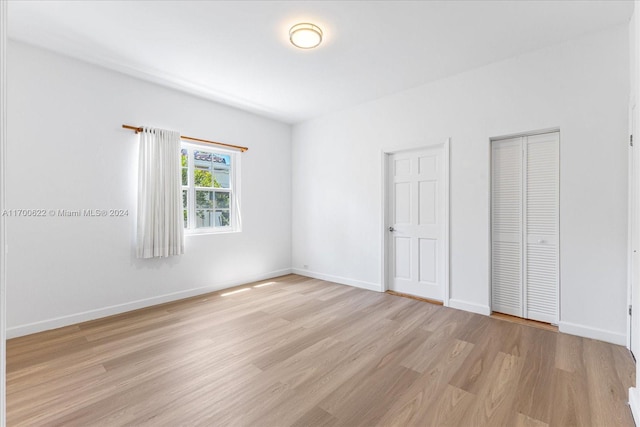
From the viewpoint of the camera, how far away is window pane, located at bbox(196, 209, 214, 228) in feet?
14.2

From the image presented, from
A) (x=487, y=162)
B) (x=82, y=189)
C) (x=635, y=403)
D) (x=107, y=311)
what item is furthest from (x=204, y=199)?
(x=635, y=403)

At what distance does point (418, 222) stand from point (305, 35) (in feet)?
8.90

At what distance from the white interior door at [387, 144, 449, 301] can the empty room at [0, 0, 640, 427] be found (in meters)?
0.03

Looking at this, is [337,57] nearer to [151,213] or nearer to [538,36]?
[538,36]

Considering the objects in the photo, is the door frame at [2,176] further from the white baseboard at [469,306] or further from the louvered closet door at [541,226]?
the louvered closet door at [541,226]

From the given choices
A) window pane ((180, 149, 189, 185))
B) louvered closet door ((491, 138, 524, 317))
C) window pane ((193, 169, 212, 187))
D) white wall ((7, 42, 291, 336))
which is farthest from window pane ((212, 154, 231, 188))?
louvered closet door ((491, 138, 524, 317))

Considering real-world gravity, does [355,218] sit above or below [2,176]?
below

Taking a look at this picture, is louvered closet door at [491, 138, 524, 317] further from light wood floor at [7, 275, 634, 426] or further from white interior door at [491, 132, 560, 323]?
light wood floor at [7, 275, 634, 426]

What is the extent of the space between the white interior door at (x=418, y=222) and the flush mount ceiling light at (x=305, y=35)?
2043 mm

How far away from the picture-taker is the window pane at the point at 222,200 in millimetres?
4598

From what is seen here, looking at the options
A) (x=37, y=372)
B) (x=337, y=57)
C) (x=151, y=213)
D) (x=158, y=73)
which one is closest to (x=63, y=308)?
(x=37, y=372)

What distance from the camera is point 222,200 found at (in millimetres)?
4652

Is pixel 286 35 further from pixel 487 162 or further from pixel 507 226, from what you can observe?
pixel 507 226

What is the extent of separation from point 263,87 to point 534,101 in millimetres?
3208
